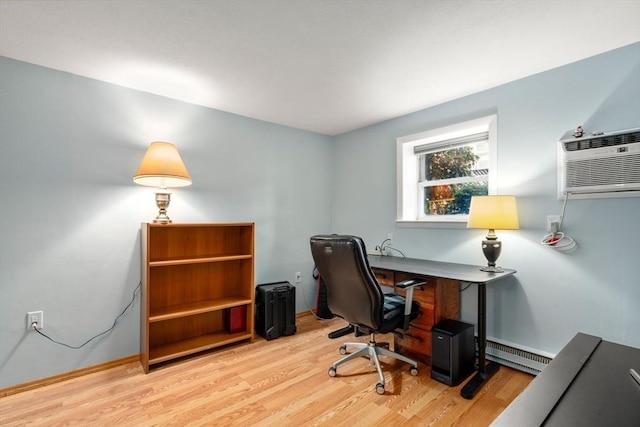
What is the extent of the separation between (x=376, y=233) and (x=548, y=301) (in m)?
1.66

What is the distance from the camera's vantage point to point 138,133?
2541mm

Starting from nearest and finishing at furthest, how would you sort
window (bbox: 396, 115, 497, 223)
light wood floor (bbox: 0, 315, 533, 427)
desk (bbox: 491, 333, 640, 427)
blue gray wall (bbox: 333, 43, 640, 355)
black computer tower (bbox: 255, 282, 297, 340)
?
desk (bbox: 491, 333, 640, 427) → light wood floor (bbox: 0, 315, 533, 427) → blue gray wall (bbox: 333, 43, 640, 355) → window (bbox: 396, 115, 497, 223) → black computer tower (bbox: 255, 282, 297, 340)

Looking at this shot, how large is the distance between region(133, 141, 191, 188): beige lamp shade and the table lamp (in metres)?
2.26

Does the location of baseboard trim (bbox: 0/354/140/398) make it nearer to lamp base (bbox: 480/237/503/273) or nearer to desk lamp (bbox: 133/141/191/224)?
desk lamp (bbox: 133/141/191/224)

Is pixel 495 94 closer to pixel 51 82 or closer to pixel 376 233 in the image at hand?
pixel 376 233

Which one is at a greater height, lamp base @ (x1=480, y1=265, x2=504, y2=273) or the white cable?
the white cable

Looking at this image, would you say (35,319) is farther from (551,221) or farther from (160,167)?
(551,221)

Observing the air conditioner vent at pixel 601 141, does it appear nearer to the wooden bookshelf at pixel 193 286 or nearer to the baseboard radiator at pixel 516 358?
the baseboard radiator at pixel 516 358

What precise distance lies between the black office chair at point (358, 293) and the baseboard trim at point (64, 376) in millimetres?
1667

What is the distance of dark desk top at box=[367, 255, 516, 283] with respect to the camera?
2.07 m


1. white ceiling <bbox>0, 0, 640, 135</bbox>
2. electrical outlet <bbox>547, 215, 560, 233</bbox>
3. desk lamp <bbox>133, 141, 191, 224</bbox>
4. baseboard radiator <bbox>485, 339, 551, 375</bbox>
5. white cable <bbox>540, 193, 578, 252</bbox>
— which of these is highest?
white ceiling <bbox>0, 0, 640, 135</bbox>

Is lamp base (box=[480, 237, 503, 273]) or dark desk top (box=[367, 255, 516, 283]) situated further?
lamp base (box=[480, 237, 503, 273])

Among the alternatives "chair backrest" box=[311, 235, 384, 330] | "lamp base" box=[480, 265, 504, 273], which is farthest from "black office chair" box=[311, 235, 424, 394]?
"lamp base" box=[480, 265, 504, 273]

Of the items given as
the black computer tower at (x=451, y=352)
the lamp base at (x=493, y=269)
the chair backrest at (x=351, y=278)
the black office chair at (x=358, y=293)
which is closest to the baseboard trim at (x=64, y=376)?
the black office chair at (x=358, y=293)
